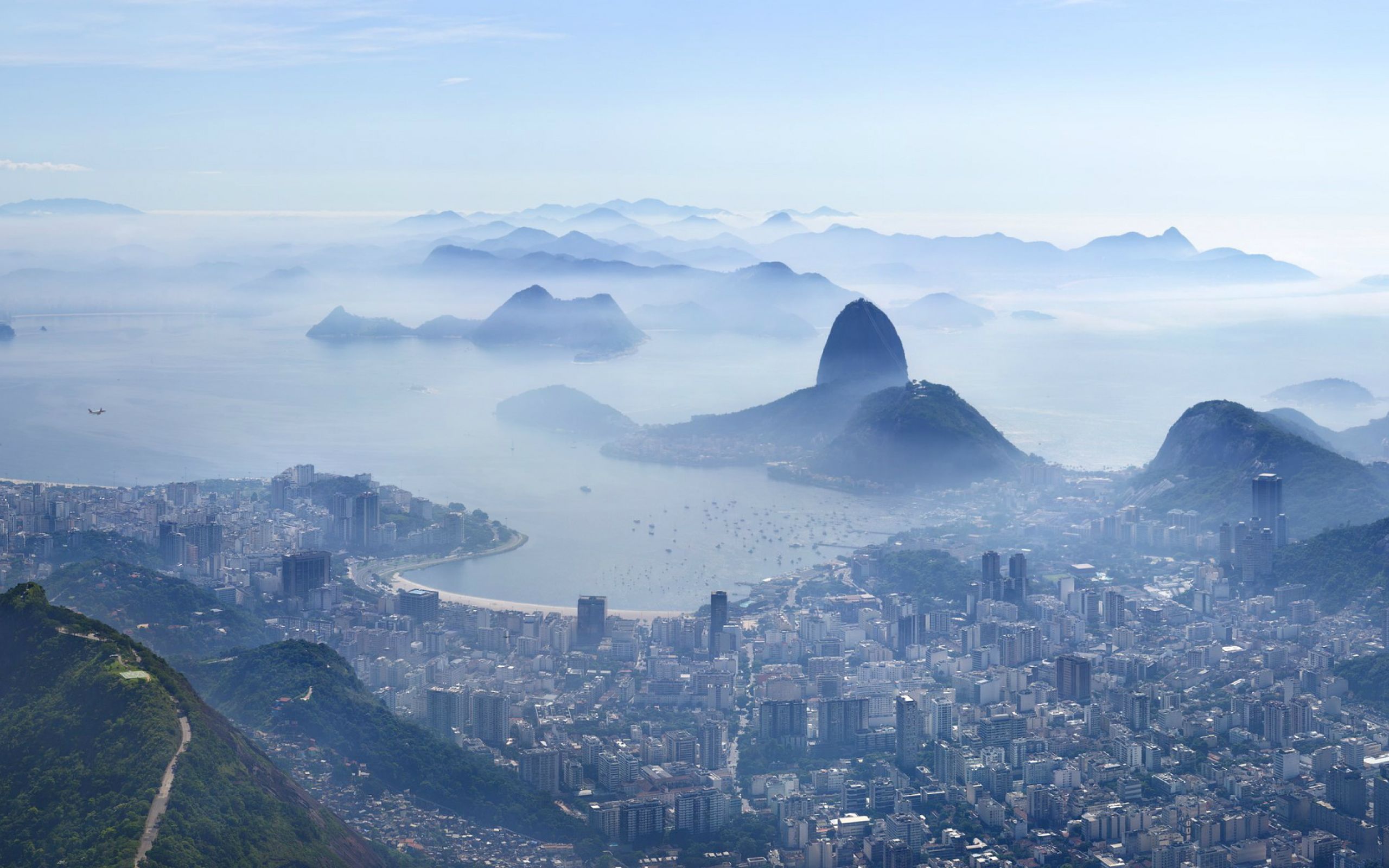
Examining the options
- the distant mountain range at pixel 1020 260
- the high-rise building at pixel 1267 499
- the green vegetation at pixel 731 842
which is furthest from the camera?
the distant mountain range at pixel 1020 260

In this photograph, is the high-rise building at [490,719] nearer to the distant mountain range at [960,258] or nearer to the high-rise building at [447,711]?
the high-rise building at [447,711]

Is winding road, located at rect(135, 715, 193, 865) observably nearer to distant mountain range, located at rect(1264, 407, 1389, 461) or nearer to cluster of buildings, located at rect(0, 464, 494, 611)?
cluster of buildings, located at rect(0, 464, 494, 611)

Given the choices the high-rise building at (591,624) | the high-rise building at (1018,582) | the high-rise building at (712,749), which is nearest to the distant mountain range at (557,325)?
the high-rise building at (1018,582)

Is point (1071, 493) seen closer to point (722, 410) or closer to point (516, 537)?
point (516, 537)

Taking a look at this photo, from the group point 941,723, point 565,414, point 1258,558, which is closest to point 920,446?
point 1258,558

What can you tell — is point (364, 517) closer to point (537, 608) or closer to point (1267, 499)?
point (537, 608)

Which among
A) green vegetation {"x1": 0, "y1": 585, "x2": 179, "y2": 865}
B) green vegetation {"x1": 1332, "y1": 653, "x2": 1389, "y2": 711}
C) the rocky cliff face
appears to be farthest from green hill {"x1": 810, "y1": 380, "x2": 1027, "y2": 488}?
green vegetation {"x1": 0, "y1": 585, "x2": 179, "y2": 865}
